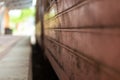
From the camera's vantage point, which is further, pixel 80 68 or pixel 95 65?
pixel 80 68

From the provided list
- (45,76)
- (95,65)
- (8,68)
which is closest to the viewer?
(95,65)

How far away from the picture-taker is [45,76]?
8.57 meters

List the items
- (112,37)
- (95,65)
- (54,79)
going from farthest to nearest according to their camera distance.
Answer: (54,79), (95,65), (112,37)

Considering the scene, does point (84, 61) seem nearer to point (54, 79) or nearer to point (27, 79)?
point (27, 79)

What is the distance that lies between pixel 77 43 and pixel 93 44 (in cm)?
70

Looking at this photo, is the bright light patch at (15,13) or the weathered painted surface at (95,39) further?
the bright light patch at (15,13)

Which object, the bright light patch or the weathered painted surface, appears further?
the bright light patch

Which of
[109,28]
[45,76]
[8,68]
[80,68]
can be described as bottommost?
[45,76]

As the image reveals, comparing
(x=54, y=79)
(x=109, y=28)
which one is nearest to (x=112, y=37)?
(x=109, y=28)

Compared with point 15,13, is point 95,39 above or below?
above

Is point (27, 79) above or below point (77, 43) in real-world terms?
below

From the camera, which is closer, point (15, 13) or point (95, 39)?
point (95, 39)

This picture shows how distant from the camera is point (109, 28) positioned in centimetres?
175

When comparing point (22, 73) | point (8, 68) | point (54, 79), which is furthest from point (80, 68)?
point (54, 79)
